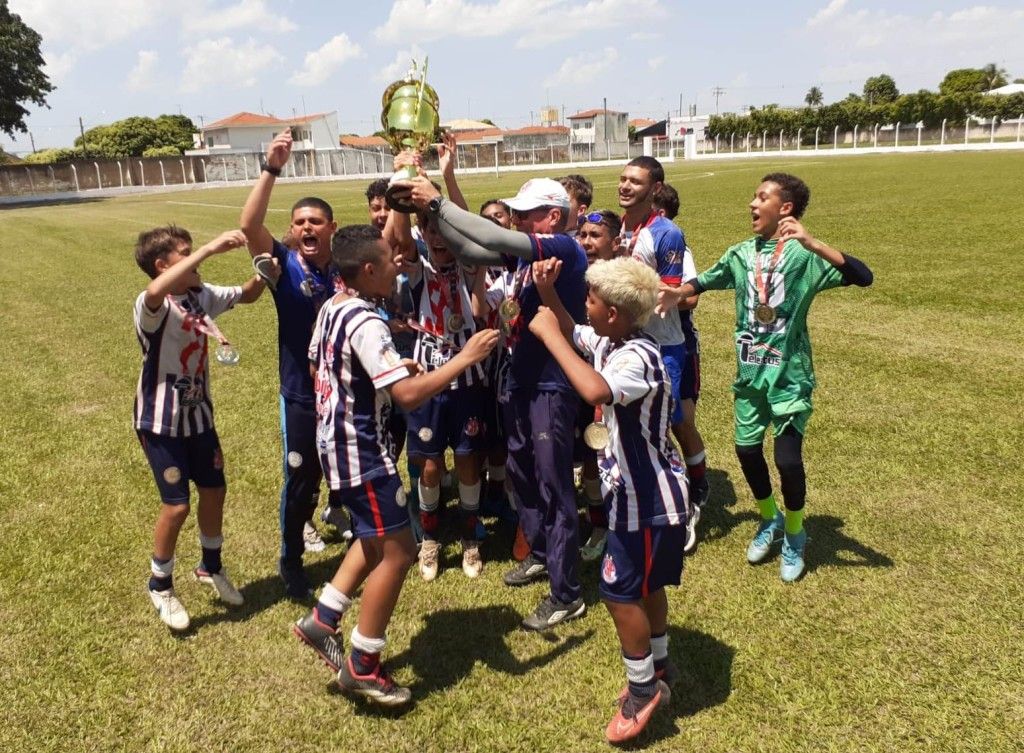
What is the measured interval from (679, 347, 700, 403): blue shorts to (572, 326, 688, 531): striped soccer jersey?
192 centimetres

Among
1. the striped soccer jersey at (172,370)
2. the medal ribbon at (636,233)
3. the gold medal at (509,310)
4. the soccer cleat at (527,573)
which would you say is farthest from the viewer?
the medal ribbon at (636,233)

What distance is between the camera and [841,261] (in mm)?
4289

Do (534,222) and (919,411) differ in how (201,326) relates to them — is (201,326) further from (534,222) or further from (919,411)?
(919,411)

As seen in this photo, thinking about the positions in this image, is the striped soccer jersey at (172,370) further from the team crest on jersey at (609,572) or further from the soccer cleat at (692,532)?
the soccer cleat at (692,532)

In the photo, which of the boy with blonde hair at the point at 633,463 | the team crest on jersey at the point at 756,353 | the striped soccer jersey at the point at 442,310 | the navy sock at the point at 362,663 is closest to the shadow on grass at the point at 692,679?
the boy with blonde hair at the point at 633,463

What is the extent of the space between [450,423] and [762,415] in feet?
6.48

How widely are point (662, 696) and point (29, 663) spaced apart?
11.0 ft

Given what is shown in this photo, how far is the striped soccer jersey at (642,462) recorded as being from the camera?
10.6 ft

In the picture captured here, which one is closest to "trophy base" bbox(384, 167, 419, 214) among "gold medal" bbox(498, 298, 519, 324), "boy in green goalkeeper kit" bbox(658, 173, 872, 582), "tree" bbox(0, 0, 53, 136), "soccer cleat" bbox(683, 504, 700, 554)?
"gold medal" bbox(498, 298, 519, 324)

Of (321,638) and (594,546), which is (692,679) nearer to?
(594,546)

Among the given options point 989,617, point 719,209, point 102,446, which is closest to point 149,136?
point 719,209

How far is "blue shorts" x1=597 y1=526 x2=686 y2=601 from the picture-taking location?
330 cm

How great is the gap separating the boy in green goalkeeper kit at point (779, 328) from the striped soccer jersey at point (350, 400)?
179 cm

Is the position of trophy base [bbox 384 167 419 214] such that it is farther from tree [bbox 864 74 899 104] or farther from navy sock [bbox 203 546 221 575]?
tree [bbox 864 74 899 104]
